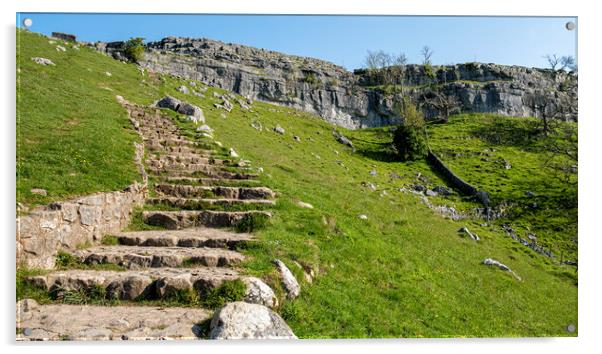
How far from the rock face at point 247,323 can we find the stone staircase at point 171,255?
16.9 inches

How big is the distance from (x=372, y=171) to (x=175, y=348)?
30.7 metres

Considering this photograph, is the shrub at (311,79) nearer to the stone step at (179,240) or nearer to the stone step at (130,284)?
the stone step at (179,240)

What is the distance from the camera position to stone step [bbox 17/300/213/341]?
663 cm

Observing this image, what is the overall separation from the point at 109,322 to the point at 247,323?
2.59 m

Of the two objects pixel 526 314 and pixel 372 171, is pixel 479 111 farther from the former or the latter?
pixel 526 314

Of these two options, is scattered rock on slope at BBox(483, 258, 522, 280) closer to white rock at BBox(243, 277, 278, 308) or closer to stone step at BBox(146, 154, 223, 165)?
white rock at BBox(243, 277, 278, 308)

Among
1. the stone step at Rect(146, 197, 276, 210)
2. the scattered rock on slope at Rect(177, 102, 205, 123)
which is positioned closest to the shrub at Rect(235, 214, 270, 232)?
the stone step at Rect(146, 197, 276, 210)

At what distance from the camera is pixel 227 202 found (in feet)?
41.7

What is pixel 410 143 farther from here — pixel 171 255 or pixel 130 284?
pixel 130 284

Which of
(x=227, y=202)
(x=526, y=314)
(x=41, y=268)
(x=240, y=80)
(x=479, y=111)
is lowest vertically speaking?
(x=526, y=314)

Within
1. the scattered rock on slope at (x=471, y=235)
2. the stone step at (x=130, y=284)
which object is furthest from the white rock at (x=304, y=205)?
the scattered rock on slope at (x=471, y=235)

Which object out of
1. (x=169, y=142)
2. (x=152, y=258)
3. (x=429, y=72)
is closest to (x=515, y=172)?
(x=169, y=142)

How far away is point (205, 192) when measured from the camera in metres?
13.6
